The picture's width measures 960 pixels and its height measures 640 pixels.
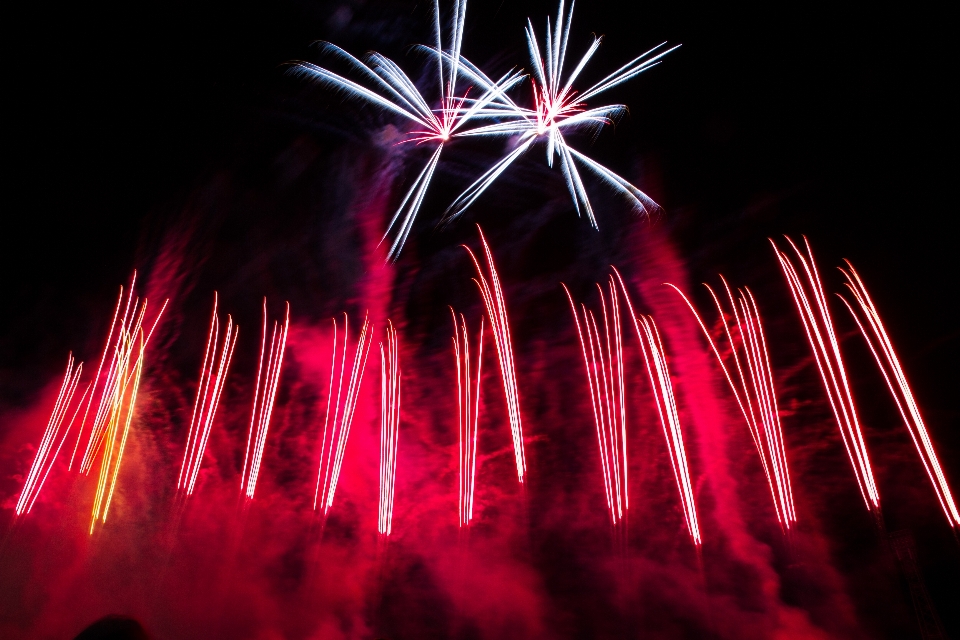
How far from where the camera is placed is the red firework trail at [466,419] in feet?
28.0

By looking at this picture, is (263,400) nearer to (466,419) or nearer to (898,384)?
(466,419)

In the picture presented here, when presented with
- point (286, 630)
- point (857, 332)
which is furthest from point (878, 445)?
point (286, 630)

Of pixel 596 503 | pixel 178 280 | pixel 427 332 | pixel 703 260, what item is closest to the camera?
pixel 596 503

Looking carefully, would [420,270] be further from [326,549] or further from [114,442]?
[114,442]

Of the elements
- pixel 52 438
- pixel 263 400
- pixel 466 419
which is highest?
pixel 263 400

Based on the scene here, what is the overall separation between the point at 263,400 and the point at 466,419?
155 inches

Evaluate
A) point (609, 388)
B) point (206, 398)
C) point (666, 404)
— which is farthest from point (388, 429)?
point (666, 404)

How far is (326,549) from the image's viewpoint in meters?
8.89

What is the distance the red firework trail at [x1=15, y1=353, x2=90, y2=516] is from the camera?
1109 cm

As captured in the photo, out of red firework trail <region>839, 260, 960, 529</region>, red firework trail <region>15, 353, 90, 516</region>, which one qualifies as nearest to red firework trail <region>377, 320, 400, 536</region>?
red firework trail <region>15, 353, 90, 516</region>

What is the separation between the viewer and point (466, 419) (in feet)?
29.4

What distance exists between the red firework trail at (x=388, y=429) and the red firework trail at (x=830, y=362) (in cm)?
611

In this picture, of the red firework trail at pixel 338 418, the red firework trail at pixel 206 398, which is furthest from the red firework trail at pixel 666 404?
the red firework trail at pixel 206 398

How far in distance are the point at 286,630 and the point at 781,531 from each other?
7.31 metres
